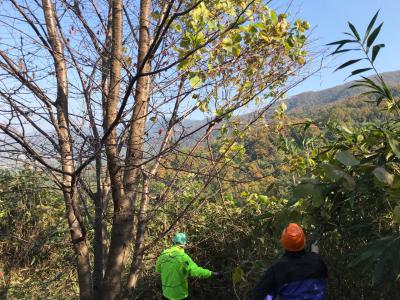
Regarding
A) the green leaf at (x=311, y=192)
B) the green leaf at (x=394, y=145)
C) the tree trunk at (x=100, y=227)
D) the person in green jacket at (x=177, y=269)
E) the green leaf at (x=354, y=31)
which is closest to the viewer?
the green leaf at (x=394, y=145)

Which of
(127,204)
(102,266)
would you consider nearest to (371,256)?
(127,204)

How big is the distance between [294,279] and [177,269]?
196 cm

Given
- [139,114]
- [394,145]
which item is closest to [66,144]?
[139,114]

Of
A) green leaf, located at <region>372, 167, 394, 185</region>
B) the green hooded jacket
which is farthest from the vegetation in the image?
the green hooded jacket

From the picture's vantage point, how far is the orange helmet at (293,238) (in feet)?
8.48

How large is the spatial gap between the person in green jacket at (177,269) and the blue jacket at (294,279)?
1.61 meters

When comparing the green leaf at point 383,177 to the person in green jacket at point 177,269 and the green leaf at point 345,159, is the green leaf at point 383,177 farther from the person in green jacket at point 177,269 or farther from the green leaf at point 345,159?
the person in green jacket at point 177,269

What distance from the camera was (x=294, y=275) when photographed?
8.56 feet

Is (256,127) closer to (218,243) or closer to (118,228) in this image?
(118,228)

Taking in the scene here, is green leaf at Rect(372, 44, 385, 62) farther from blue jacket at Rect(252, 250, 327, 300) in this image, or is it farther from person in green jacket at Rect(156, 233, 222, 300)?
person in green jacket at Rect(156, 233, 222, 300)

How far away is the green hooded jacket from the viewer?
4.24 metres

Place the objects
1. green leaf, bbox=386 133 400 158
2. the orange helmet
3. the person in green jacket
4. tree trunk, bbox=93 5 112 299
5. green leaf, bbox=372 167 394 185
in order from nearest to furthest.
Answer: green leaf, bbox=372 167 394 185
green leaf, bbox=386 133 400 158
tree trunk, bbox=93 5 112 299
the orange helmet
the person in green jacket

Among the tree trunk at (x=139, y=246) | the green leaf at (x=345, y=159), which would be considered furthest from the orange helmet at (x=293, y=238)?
the tree trunk at (x=139, y=246)

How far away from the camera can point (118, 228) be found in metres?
→ 2.37
